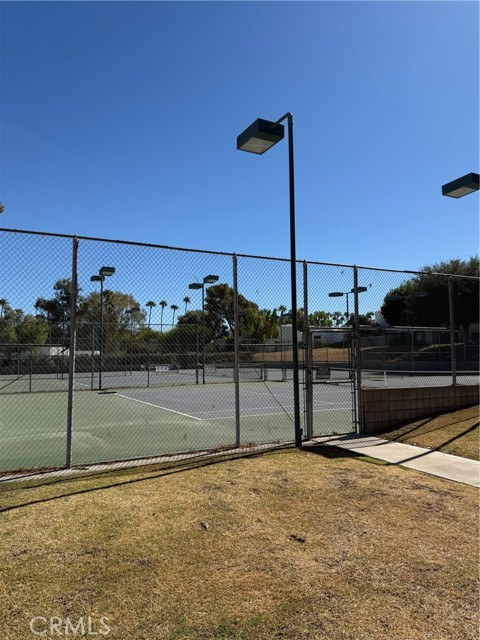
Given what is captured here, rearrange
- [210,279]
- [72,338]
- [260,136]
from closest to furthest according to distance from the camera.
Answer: [72,338] → [260,136] → [210,279]

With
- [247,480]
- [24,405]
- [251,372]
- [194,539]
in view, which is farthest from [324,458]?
[251,372]

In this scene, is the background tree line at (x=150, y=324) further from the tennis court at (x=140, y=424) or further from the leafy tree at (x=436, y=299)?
the tennis court at (x=140, y=424)

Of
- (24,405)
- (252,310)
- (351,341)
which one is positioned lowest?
(24,405)

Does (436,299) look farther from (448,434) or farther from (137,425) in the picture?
(137,425)

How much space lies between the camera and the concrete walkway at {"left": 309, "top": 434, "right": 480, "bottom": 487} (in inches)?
240

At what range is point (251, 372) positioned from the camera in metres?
23.6

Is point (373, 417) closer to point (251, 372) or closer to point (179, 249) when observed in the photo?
point (179, 249)

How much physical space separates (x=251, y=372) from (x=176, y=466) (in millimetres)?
17239

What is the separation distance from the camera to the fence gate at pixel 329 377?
27.2ft

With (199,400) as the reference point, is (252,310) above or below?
above

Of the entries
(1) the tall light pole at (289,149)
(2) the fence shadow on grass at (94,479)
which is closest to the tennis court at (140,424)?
(2) the fence shadow on grass at (94,479)

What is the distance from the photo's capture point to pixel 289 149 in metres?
7.73

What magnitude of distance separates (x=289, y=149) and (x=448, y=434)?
5531 mm

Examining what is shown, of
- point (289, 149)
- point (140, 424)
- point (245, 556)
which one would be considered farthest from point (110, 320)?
point (245, 556)
